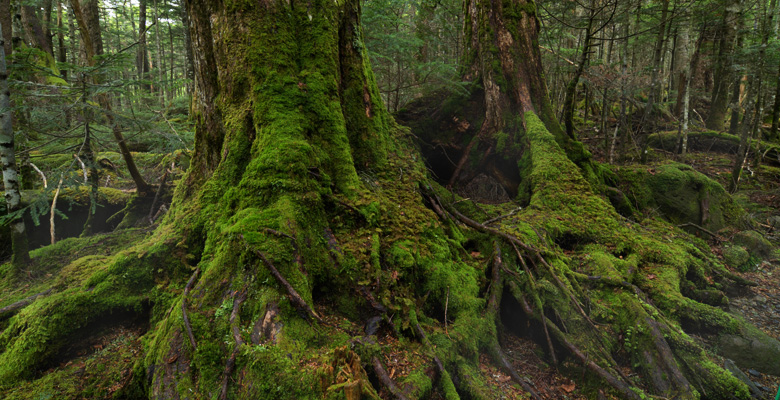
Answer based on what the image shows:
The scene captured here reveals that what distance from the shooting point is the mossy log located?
2477mm

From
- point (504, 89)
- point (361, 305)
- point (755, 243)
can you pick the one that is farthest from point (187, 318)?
point (755, 243)

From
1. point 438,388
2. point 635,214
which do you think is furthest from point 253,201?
point 635,214

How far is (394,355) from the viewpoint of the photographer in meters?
2.72

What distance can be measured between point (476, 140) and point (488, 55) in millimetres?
1923

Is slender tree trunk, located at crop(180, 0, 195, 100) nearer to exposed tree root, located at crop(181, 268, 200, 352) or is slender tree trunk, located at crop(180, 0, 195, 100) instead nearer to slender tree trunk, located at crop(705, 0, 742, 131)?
exposed tree root, located at crop(181, 268, 200, 352)

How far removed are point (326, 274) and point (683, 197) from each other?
7932mm

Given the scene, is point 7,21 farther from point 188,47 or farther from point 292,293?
point 292,293

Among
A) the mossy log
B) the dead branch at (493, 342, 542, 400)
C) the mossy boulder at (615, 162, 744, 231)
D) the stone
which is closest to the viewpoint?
the mossy log

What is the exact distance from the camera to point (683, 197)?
23.1 feet

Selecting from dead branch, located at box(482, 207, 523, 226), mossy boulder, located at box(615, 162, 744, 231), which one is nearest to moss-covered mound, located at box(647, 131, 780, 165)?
mossy boulder, located at box(615, 162, 744, 231)

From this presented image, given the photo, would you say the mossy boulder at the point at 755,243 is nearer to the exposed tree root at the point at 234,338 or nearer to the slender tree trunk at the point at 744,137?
the slender tree trunk at the point at 744,137

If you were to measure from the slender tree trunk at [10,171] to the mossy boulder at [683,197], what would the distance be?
10.3 meters

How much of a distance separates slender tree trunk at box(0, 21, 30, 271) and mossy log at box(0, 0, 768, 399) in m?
1.35

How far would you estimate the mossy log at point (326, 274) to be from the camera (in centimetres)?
248
